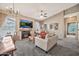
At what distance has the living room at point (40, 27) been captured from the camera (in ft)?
7.88

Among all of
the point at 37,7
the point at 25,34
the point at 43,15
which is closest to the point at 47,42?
the point at 25,34

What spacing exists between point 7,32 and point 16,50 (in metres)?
0.50

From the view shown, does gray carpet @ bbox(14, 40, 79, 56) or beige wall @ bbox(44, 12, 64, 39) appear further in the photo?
Answer: beige wall @ bbox(44, 12, 64, 39)

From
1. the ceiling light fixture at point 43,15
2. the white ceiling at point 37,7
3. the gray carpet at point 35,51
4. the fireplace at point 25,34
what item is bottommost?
the gray carpet at point 35,51

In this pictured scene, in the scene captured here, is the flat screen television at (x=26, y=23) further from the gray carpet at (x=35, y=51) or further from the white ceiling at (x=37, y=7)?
the gray carpet at (x=35, y=51)

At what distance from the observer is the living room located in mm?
2400

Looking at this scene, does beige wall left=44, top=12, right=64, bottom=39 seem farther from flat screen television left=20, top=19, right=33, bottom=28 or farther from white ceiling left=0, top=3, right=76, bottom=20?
flat screen television left=20, top=19, right=33, bottom=28

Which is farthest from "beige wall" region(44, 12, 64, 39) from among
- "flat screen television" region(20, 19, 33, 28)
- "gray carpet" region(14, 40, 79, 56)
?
"flat screen television" region(20, 19, 33, 28)

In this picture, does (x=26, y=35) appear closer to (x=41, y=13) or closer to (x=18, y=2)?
(x=41, y=13)

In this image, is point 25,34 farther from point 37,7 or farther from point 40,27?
point 37,7

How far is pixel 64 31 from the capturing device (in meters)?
2.53

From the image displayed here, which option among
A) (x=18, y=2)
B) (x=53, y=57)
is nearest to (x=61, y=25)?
(x=53, y=57)

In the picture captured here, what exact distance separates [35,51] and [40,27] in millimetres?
628

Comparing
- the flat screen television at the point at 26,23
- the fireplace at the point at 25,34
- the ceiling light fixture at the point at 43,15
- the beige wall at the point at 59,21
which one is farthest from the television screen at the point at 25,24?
the beige wall at the point at 59,21
